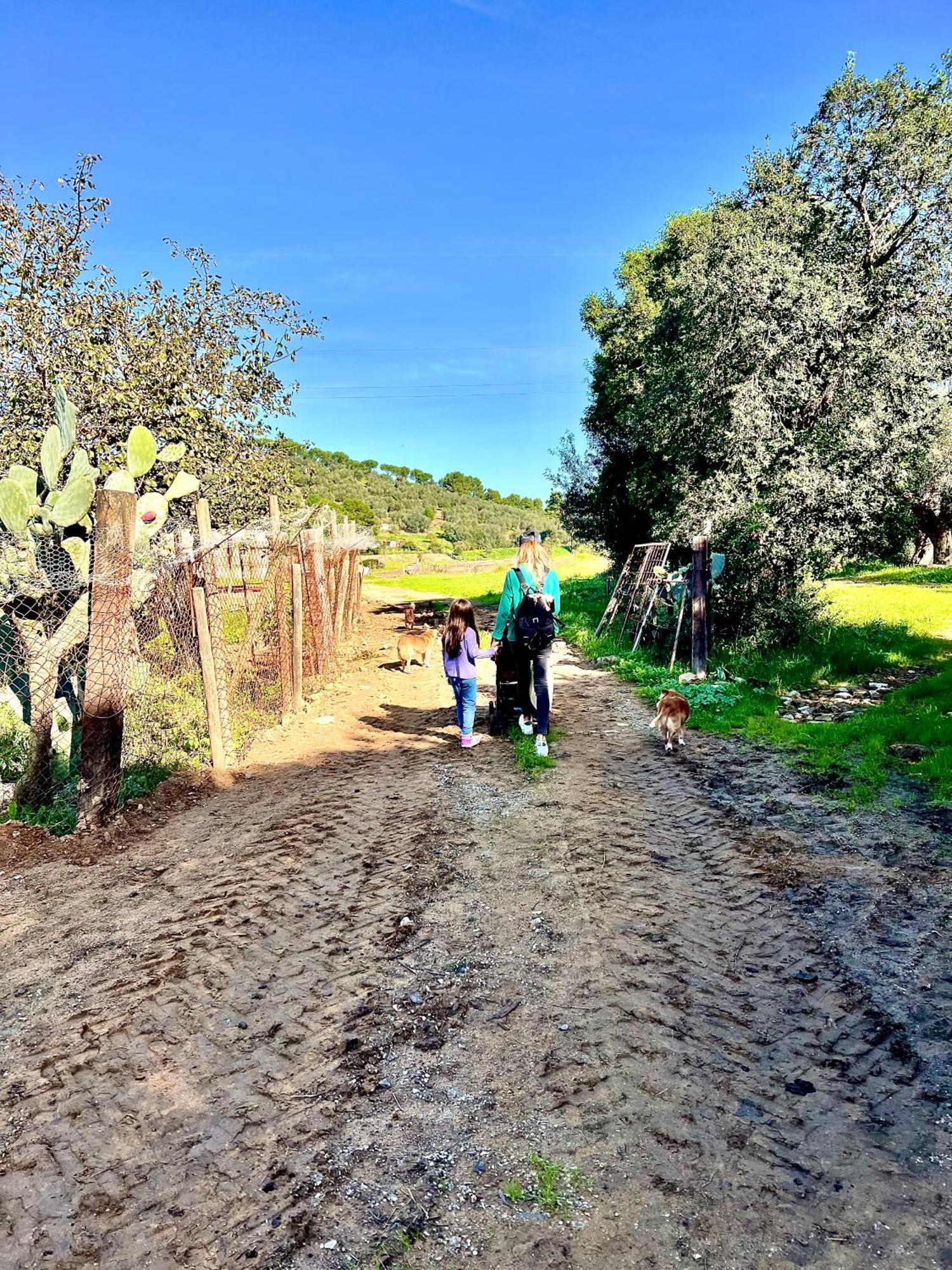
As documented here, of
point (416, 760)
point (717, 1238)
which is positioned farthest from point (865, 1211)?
point (416, 760)

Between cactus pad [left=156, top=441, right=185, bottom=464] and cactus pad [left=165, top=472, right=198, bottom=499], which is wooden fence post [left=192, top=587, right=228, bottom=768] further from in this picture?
cactus pad [left=156, top=441, right=185, bottom=464]

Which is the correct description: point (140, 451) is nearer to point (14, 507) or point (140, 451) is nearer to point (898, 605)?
point (14, 507)

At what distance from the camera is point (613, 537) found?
1920 centimetres

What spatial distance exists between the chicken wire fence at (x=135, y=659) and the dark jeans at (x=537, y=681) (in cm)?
297

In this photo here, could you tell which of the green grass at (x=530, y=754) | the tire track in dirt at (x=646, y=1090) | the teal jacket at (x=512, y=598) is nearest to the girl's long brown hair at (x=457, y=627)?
the teal jacket at (x=512, y=598)

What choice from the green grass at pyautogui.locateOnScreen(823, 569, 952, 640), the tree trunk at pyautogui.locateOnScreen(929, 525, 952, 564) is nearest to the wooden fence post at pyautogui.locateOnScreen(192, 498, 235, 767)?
the green grass at pyautogui.locateOnScreen(823, 569, 952, 640)

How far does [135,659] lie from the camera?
19.0 feet

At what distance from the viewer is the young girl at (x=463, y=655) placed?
6.54 metres

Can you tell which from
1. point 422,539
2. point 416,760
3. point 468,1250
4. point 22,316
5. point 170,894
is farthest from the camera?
point 422,539

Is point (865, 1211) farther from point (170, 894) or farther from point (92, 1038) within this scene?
point (170, 894)

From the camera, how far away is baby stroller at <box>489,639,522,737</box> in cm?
712

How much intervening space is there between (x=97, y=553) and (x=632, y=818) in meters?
4.51

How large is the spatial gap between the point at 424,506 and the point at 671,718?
2902 inches

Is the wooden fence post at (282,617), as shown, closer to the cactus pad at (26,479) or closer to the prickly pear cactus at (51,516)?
the prickly pear cactus at (51,516)
